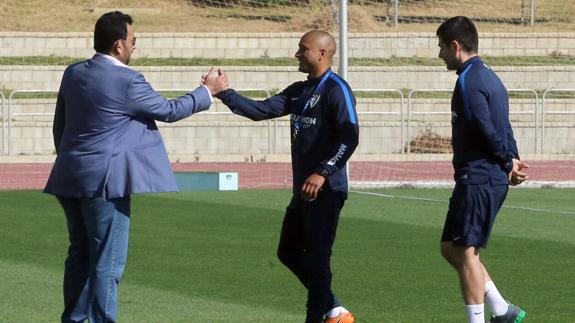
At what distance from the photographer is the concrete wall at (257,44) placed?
3266 cm

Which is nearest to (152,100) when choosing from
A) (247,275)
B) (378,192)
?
(247,275)

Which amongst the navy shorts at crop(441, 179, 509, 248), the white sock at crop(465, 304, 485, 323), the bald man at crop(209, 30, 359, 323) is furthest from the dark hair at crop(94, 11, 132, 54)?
the white sock at crop(465, 304, 485, 323)

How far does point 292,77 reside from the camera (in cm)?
3119

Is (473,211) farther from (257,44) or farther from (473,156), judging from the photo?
(257,44)

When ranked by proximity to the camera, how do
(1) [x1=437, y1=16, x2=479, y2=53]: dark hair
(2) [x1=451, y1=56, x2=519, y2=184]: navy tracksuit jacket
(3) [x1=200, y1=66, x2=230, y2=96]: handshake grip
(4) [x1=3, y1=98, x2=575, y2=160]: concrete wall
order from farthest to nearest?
1. (4) [x1=3, y1=98, x2=575, y2=160]: concrete wall
2. (3) [x1=200, y1=66, x2=230, y2=96]: handshake grip
3. (1) [x1=437, y1=16, x2=479, y2=53]: dark hair
4. (2) [x1=451, y1=56, x2=519, y2=184]: navy tracksuit jacket

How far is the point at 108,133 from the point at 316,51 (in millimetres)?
1590

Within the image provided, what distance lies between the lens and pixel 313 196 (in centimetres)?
837

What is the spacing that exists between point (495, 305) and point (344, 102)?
62.9 inches

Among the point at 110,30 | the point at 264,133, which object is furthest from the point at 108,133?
the point at 264,133

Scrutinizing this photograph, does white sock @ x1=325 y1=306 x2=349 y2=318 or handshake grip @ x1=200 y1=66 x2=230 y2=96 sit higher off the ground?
handshake grip @ x1=200 y1=66 x2=230 y2=96

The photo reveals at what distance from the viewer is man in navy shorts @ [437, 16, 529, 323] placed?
8055mm

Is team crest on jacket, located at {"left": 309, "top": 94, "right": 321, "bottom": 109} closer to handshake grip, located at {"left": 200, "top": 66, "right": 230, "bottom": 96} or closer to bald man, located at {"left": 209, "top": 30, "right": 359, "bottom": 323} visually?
bald man, located at {"left": 209, "top": 30, "right": 359, "bottom": 323}

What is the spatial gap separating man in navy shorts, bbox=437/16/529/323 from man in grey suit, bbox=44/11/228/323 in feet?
5.37

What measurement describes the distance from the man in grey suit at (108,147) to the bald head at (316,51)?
1.03m
